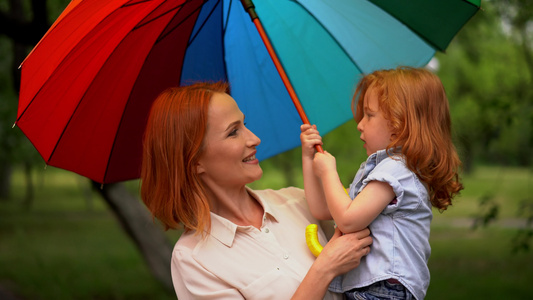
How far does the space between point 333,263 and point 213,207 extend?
654 mm

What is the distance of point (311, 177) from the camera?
2818 mm

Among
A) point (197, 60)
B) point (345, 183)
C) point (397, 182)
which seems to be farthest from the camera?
point (345, 183)

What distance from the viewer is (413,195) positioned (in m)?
2.49

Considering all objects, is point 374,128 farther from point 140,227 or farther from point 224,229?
point 140,227

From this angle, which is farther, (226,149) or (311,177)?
(311,177)

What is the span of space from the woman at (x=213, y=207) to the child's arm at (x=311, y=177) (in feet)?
0.51

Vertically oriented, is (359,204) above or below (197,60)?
below

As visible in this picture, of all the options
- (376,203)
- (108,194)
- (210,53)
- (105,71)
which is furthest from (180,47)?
(108,194)

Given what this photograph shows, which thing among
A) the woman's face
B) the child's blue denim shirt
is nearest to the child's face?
the child's blue denim shirt

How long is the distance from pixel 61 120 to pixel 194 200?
0.71m

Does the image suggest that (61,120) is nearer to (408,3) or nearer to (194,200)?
(194,200)

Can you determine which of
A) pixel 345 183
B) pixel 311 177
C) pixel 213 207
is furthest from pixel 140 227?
pixel 311 177

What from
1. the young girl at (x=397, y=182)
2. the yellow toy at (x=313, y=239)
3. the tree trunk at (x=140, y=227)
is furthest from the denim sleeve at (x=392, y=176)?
the tree trunk at (x=140, y=227)

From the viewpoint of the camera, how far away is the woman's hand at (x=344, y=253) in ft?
8.02
